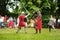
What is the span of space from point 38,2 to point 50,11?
523cm

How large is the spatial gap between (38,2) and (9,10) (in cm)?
1207

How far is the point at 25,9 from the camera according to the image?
1802 inches

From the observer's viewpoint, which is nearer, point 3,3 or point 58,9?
point 58,9

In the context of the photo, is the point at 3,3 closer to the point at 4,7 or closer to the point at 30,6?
the point at 4,7

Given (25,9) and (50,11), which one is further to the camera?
(50,11)

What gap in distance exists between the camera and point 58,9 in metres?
51.3

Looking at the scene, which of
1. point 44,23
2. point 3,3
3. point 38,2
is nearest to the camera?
point 38,2

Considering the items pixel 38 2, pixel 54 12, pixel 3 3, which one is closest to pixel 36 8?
pixel 38 2

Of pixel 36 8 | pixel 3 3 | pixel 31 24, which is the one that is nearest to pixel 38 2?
pixel 36 8

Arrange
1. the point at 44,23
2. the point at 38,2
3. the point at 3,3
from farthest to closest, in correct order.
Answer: the point at 3,3 < the point at 44,23 < the point at 38,2

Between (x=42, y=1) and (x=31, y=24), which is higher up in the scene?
(x=42, y=1)

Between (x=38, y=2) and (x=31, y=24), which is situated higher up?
(x=38, y=2)

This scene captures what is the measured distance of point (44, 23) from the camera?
1914 inches

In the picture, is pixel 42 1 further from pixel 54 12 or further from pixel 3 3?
Result: pixel 3 3
